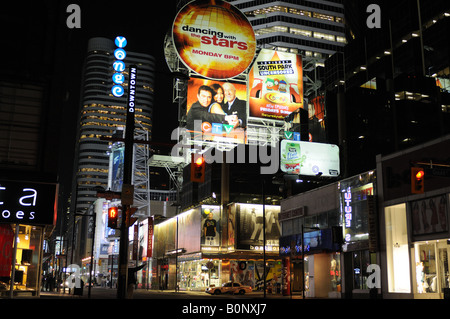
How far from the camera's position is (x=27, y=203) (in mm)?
21797

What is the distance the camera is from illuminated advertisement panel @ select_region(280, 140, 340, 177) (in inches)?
1928

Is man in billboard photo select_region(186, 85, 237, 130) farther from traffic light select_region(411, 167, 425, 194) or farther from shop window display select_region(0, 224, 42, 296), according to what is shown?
traffic light select_region(411, 167, 425, 194)

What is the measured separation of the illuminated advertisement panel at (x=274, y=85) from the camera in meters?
70.1

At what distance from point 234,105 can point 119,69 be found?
53.1 metres

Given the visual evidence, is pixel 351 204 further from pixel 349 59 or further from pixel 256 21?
pixel 256 21

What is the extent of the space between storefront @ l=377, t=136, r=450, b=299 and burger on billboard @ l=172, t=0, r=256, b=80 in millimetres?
33611

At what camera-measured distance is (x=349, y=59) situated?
311 feet

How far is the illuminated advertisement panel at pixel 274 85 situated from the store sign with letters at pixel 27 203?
162ft

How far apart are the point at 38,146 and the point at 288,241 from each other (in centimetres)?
3042

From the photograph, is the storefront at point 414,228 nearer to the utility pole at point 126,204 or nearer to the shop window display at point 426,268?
the shop window display at point 426,268

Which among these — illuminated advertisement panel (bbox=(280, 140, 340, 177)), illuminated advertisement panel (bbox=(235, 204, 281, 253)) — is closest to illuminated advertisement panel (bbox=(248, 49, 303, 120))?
illuminated advertisement panel (bbox=(235, 204, 281, 253))

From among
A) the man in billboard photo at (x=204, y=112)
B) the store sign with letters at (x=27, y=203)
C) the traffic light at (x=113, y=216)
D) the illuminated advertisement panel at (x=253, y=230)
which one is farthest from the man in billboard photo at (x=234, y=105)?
the store sign with letters at (x=27, y=203)

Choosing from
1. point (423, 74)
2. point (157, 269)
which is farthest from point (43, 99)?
point (157, 269)

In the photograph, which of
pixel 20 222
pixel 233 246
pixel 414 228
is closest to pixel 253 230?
pixel 233 246
